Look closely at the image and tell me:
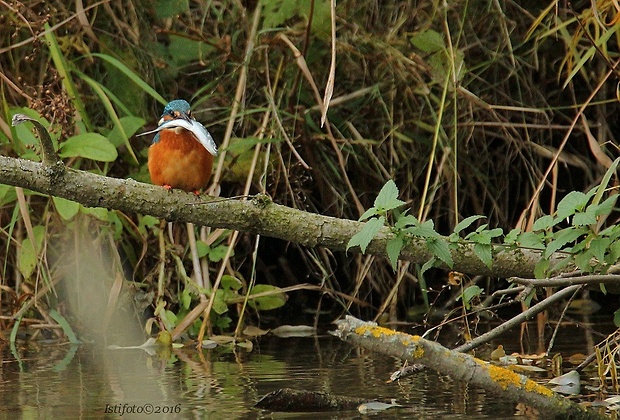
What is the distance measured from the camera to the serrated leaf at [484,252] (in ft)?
8.27

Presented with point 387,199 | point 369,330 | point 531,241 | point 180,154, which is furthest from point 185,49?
point 369,330

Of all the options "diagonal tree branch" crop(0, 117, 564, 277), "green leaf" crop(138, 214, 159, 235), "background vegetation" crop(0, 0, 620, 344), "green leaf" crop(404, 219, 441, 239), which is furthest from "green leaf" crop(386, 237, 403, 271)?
"green leaf" crop(138, 214, 159, 235)

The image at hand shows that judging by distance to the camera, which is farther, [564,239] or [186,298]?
[186,298]

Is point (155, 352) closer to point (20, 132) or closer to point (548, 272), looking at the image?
point (20, 132)

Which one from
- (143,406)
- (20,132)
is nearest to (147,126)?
(20,132)

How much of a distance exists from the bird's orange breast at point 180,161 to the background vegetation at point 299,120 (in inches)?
31.0

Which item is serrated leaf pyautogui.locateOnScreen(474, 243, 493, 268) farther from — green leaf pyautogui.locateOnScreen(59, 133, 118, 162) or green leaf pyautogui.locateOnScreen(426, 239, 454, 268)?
green leaf pyautogui.locateOnScreen(59, 133, 118, 162)

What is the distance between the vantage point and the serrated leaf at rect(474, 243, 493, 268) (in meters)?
Result: 2.52

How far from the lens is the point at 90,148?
12.6 ft

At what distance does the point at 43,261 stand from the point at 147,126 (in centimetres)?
77

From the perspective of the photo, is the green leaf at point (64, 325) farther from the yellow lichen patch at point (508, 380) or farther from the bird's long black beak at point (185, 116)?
the yellow lichen patch at point (508, 380)

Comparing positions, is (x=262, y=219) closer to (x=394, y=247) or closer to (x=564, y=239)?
(x=394, y=247)

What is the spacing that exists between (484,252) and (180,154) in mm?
1102

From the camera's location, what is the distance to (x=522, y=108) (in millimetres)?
4141
